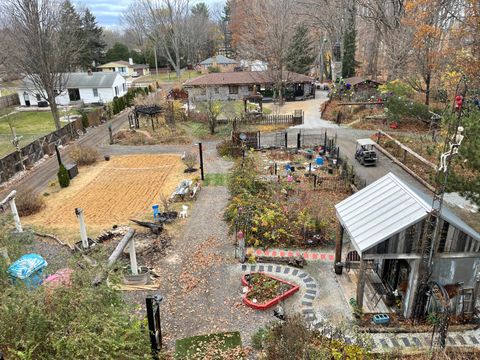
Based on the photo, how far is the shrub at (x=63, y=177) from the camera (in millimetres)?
22641

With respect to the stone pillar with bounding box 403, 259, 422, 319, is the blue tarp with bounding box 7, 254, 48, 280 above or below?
above

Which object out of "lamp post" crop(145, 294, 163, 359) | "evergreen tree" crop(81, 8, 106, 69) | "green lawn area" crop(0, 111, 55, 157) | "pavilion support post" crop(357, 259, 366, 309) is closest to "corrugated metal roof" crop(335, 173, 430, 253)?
"pavilion support post" crop(357, 259, 366, 309)

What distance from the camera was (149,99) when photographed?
4291 cm

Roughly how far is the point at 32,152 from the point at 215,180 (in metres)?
14.7

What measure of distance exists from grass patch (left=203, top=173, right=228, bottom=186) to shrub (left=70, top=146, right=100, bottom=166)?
944cm

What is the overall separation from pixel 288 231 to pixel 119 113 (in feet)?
115

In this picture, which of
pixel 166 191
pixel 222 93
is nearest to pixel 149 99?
pixel 222 93

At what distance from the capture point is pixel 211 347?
10445mm

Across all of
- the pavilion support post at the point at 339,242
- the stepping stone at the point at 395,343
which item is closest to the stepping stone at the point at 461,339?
the stepping stone at the point at 395,343

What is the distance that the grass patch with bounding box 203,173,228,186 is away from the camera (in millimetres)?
22611

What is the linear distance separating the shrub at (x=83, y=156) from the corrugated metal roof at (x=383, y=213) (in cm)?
2061

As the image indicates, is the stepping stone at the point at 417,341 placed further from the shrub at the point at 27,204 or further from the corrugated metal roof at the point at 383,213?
the shrub at the point at 27,204

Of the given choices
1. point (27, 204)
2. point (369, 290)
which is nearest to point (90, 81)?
point (27, 204)

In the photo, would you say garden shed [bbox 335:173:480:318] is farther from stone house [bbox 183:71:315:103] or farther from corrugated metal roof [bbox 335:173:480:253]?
stone house [bbox 183:71:315:103]
